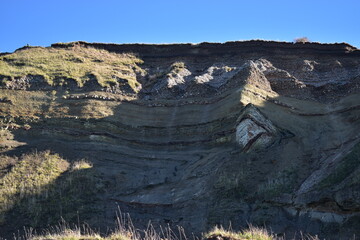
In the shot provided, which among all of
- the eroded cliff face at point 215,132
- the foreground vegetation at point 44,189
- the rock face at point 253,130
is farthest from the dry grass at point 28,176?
the rock face at point 253,130

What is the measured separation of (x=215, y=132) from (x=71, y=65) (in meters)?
12.4

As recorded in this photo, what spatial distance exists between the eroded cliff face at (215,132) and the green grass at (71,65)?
1.40ft

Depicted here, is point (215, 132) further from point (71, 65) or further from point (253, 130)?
point (71, 65)

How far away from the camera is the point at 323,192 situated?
12953 mm

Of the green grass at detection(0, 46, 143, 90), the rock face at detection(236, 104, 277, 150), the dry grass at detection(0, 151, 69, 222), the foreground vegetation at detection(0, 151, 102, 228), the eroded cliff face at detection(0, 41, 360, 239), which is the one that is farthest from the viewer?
the green grass at detection(0, 46, 143, 90)

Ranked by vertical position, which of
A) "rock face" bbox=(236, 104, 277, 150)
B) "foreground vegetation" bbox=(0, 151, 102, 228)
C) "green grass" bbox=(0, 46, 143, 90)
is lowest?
"foreground vegetation" bbox=(0, 151, 102, 228)

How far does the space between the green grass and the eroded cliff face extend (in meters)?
0.43

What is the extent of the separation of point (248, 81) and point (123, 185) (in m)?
10.4

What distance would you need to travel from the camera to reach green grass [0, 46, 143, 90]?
26844mm

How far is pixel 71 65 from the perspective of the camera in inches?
1135

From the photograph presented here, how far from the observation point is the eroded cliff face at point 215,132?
565 inches

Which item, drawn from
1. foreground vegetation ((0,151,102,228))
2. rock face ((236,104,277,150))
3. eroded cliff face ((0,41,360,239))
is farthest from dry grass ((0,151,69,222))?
Result: rock face ((236,104,277,150))

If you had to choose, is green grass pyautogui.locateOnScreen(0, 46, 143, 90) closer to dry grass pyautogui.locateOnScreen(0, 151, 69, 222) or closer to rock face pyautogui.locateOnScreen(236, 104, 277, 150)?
dry grass pyautogui.locateOnScreen(0, 151, 69, 222)

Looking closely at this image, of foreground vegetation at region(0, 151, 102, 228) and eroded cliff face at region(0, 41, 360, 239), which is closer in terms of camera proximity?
eroded cliff face at region(0, 41, 360, 239)
